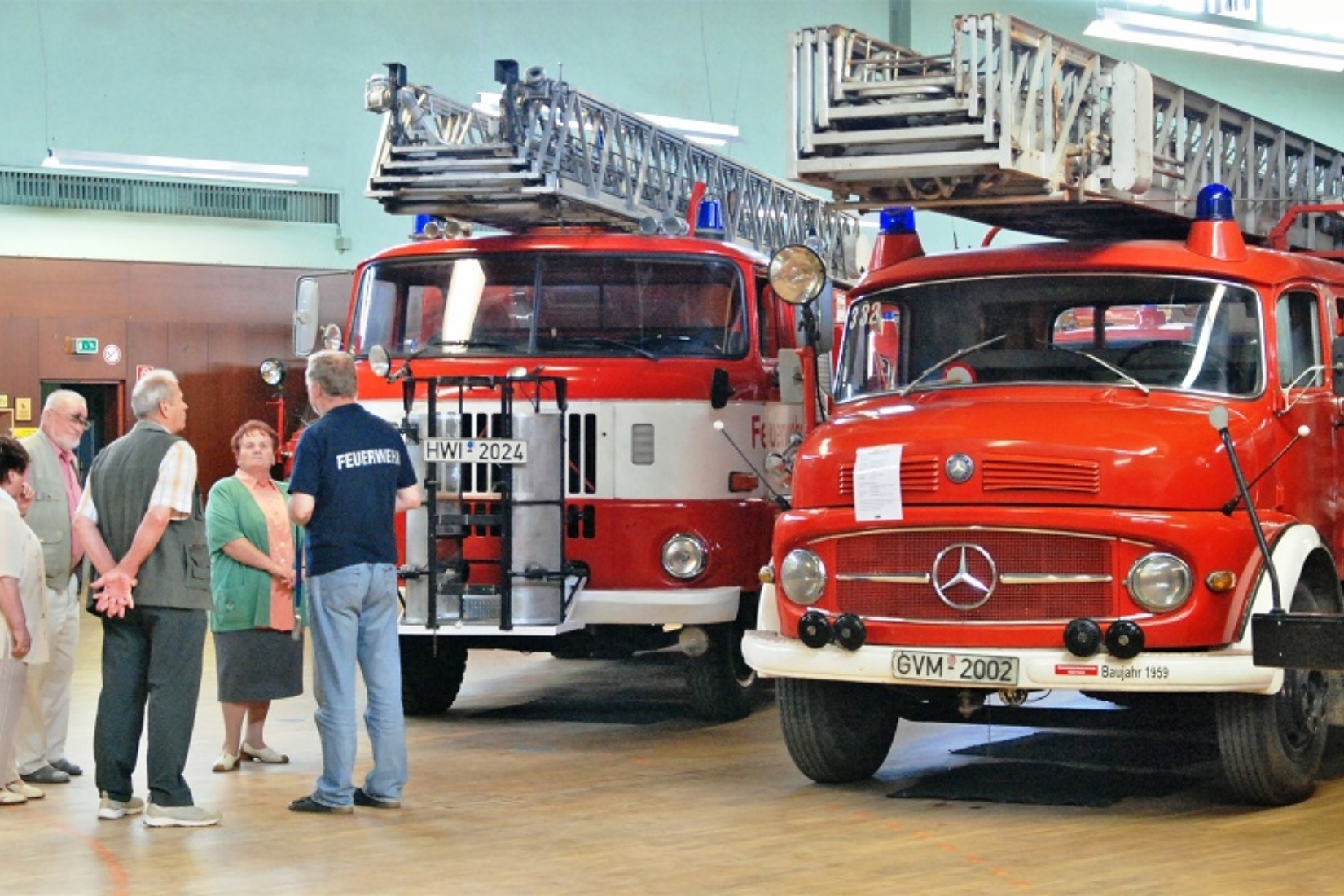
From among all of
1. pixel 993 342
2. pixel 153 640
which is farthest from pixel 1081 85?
pixel 153 640

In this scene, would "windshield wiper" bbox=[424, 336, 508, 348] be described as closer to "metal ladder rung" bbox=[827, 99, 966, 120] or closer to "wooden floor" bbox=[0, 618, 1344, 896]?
"wooden floor" bbox=[0, 618, 1344, 896]

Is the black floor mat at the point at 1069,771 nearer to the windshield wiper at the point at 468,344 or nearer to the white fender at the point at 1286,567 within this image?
the white fender at the point at 1286,567

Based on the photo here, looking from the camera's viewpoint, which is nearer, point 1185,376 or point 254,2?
A: point 1185,376

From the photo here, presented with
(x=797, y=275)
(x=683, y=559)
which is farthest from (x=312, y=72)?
(x=797, y=275)

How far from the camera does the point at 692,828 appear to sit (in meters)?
7.82

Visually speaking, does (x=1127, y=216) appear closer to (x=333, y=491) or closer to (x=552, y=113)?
(x=552, y=113)

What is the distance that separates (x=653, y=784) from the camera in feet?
29.1

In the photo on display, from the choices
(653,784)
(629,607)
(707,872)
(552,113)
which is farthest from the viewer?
(552,113)

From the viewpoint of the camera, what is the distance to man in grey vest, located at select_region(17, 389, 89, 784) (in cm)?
889

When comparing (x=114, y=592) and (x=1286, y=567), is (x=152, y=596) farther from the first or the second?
(x=1286, y=567)

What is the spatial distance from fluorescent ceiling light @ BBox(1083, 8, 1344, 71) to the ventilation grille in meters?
8.80

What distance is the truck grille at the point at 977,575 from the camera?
7664mm

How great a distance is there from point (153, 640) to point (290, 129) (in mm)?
14902

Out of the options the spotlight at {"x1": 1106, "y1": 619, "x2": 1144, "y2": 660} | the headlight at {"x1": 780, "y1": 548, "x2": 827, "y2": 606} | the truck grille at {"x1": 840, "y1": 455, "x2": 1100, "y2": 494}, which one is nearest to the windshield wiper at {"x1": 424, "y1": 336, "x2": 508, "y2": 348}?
the headlight at {"x1": 780, "y1": 548, "x2": 827, "y2": 606}
